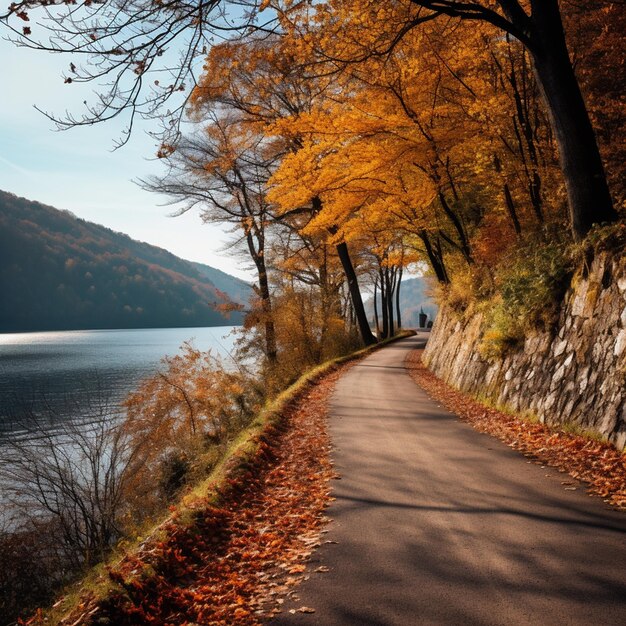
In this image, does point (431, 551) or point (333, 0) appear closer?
point (431, 551)

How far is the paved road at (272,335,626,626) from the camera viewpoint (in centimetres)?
334

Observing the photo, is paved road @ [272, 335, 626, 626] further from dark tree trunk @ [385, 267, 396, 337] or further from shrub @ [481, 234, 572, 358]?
dark tree trunk @ [385, 267, 396, 337]

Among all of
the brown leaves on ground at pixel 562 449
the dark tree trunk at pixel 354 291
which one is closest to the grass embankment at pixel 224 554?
the brown leaves on ground at pixel 562 449

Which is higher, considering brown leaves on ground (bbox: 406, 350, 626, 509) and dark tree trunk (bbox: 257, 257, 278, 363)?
dark tree trunk (bbox: 257, 257, 278, 363)

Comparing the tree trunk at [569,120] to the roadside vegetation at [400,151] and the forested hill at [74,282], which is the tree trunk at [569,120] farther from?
the forested hill at [74,282]

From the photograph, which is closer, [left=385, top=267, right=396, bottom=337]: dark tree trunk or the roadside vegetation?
the roadside vegetation

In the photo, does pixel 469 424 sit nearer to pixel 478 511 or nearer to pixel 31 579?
→ pixel 478 511

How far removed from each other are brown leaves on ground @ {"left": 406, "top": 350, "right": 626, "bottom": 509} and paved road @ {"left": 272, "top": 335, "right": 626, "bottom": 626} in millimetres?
202

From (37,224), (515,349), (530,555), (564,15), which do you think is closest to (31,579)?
(530,555)

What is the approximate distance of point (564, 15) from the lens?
10781 mm

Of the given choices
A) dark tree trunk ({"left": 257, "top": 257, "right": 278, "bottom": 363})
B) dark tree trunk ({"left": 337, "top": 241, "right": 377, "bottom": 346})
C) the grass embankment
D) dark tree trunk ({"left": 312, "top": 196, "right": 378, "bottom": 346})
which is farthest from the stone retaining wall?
dark tree trunk ({"left": 337, "top": 241, "right": 377, "bottom": 346})

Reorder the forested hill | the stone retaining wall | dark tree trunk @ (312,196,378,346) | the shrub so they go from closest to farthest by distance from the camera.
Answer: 1. the stone retaining wall
2. the shrub
3. dark tree trunk @ (312,196,378,346)
4. the forested hill

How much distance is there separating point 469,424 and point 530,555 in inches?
205

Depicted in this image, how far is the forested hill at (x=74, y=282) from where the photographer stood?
132875 mm
